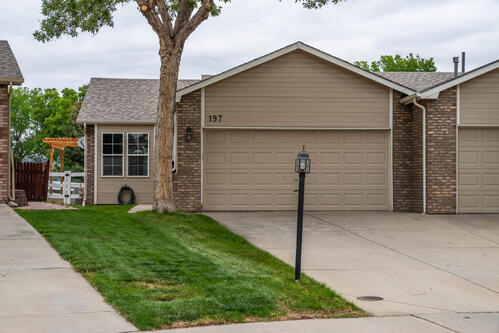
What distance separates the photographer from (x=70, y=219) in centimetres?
1323

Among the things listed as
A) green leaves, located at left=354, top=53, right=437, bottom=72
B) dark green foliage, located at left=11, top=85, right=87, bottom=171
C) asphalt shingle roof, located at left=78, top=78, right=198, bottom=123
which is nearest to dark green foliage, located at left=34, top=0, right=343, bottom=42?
asphalt shingle roof, located at left=78, top=78, right=198, bottom=123

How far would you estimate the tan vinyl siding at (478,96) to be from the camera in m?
16.2

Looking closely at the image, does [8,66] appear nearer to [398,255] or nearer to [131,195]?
[131,195]

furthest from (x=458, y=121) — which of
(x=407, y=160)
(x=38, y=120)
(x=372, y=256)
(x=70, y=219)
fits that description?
(x=38, y=120)

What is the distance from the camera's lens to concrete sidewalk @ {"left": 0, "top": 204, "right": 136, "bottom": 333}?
219 inches

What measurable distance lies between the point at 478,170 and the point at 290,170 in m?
4.96

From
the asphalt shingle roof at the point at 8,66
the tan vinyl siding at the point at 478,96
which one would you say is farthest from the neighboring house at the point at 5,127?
the tan vinyl siding at the point at 478,96

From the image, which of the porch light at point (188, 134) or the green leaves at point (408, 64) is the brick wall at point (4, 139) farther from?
the green leaves at point (408, 64)

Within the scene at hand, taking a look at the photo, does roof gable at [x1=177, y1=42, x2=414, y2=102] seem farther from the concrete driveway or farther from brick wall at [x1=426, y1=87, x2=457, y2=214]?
the concrete driveway

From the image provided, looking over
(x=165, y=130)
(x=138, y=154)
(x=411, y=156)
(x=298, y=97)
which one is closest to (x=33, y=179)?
(x=138, y=154)

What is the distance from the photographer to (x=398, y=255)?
1049 cm

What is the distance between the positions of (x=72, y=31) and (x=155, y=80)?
8284 millimetres

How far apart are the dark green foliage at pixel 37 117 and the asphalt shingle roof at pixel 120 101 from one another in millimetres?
35330

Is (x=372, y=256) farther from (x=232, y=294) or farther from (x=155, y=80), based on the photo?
(x=155, y=80)
